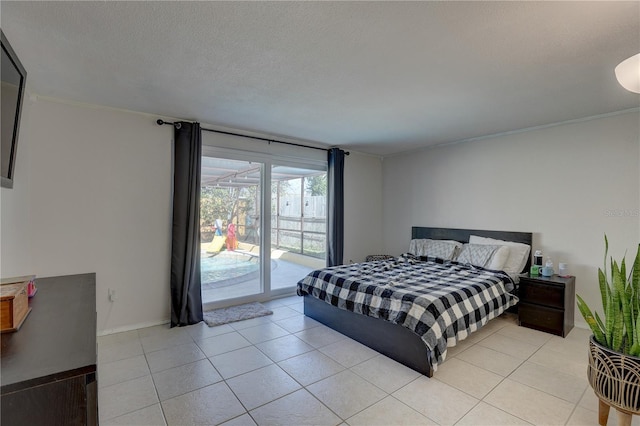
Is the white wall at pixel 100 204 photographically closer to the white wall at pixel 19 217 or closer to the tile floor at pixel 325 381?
the white wall at pixel 19 217

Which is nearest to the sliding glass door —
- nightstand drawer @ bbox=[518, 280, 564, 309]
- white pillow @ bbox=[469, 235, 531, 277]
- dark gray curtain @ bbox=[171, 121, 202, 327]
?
dark gray curtain @ bbox=[171, 121, 202, 327]

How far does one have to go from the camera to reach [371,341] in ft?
9.63

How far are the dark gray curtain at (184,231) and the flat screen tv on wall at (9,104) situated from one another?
1810 mm

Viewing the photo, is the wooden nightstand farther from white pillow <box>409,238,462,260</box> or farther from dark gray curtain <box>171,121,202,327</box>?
dark gray curtain <box>171,121,202,327</box>

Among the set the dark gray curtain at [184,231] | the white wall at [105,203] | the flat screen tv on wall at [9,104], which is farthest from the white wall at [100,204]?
the flat screen tv on wall at [9,104]

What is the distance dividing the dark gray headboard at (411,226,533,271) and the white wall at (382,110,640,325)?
80 mm

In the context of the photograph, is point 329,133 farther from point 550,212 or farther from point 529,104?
point 550,212

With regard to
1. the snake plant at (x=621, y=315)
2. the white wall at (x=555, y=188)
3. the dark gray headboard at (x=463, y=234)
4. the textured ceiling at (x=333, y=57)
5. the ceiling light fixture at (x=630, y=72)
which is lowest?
the snake plant at (x=621, y=315)

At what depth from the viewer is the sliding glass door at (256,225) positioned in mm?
4016

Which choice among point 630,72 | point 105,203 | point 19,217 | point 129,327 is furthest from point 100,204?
point 630,72

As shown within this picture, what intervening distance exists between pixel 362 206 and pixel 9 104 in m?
4.65

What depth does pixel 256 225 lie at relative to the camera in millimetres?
4398

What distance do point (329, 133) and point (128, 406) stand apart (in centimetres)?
358

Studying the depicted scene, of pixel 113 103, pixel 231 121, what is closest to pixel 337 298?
pixel 231 121
